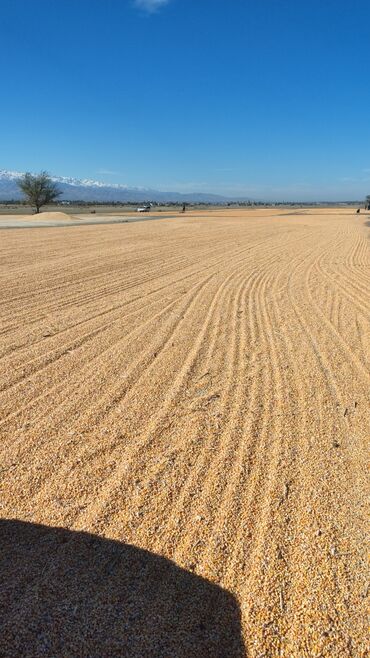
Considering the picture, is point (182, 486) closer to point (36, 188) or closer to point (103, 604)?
point (103, 604)

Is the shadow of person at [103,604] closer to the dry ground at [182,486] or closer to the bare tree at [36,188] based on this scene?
the dry ground at [182,486]

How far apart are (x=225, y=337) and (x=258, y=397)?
2019 millimetres

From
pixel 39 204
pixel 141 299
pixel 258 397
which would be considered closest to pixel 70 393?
pixel 258 397

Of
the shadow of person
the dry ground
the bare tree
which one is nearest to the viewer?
the shadow of person

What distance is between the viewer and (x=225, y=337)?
656cm

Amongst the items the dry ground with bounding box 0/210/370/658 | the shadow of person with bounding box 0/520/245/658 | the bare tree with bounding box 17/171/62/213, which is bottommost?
the shadow of person with bounding box 0/520/245/658

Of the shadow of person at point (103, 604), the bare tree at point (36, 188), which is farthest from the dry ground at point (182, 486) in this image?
the bare tree at point (36, 188)

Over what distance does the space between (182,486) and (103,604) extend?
41.1 inches

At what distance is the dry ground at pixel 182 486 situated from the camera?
2.25 m

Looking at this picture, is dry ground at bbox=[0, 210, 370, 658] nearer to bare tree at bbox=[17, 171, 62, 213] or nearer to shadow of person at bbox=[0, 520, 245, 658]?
shadow of person at bbox=[0, 520, 245, 658]

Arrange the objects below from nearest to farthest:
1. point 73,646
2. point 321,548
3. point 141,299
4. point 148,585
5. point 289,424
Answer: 1. point 73,646
2. point 148,585
3. point 321,548
4. point 289,424
5. point 141,299

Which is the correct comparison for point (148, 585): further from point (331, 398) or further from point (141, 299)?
point (141, 299)

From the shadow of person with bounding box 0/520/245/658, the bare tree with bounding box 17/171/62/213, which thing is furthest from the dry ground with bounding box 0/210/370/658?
the bare tree with bounding box 17/171/62/213

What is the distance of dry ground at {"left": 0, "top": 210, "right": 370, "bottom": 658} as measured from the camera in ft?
7.38
